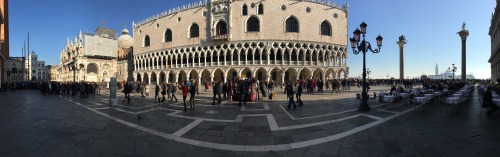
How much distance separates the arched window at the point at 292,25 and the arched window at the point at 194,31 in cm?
1640

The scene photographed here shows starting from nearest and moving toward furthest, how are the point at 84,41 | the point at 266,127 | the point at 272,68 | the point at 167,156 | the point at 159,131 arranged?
1. the point at 167,156
2. the point at 159,131
3. the point at 266,127
4. the point at 272,68
5. the point at 84,41

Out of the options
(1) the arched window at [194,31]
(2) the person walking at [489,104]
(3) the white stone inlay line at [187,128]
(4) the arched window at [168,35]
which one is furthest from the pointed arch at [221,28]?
(2) the person walking at [489,104]

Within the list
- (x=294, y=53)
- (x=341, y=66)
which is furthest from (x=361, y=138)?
(x=341, y=66)

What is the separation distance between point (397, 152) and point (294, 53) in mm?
34531

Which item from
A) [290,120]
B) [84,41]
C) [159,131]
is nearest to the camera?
[159,131]

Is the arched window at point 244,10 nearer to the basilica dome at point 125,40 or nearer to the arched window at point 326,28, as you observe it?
the arched window at point 326,28

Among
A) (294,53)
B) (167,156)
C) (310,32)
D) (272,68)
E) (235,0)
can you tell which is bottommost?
(167,156)

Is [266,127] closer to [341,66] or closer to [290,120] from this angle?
[290,120]

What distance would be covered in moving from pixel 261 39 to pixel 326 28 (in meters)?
12.2

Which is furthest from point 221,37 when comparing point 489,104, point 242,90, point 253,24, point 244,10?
point 489,104

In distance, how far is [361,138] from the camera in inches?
218

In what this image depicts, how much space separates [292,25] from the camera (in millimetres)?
37594

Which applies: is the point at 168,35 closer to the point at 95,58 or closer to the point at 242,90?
the point at 95,58

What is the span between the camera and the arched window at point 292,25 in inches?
1474
